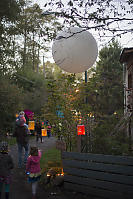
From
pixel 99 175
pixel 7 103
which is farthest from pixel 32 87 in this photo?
pixel 99 175

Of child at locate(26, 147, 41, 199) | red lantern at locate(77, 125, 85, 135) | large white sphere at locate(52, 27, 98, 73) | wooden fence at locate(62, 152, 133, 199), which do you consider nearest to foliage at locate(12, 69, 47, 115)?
red lantern at locate(77, 125, 85, 135)

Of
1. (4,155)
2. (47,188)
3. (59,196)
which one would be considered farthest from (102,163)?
(4,155)

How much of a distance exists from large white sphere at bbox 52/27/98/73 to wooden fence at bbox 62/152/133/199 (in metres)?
1.97

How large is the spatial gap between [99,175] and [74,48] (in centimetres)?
264

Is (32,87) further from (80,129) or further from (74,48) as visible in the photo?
(74,48)

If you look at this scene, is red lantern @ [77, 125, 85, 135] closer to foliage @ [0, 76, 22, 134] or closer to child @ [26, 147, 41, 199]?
child @ [26, 147, 41, 199]

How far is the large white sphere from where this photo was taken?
4879mm

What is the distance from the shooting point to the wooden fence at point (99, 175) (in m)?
4.86

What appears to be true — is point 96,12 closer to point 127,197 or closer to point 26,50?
point 127,197

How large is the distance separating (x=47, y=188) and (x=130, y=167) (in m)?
2.18

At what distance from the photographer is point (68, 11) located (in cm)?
461

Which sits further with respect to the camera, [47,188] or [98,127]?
[98,127]

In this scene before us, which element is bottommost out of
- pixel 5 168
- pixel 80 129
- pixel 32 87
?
pixel 5 168

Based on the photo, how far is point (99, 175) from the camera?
5.19 metres
